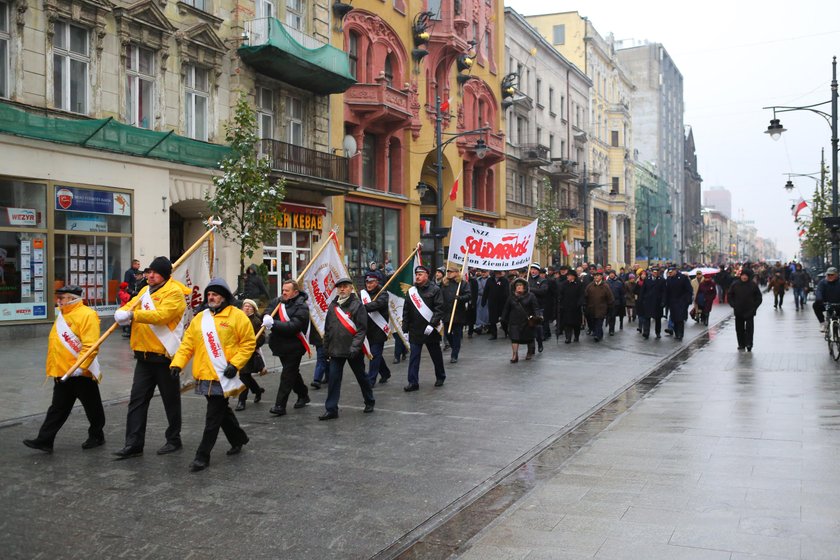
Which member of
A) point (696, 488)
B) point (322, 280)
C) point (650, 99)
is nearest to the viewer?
point (696, 488)

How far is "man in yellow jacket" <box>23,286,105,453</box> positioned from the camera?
766cm

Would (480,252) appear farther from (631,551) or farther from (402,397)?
(631,551)

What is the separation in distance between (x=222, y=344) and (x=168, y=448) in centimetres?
132

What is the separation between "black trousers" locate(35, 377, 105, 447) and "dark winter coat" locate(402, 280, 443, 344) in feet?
16.8

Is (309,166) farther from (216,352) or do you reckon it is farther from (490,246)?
(216,352)

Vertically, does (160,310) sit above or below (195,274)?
below

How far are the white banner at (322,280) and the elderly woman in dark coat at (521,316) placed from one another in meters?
4.27

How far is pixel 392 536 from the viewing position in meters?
5.37

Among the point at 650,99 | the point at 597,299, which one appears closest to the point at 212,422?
the point at 597,299

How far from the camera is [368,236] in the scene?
31.6 m

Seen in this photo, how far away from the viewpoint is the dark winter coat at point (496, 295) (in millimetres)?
20297

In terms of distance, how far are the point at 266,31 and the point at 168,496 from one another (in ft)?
65.4

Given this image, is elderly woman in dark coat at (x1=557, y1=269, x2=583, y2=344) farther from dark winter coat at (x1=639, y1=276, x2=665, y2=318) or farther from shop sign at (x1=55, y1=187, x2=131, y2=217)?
shop sign at (x1=55, y1=187, x2=131, y2=217)

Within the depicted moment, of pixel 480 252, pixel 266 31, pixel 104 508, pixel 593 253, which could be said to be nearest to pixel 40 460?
pixel 104 508
